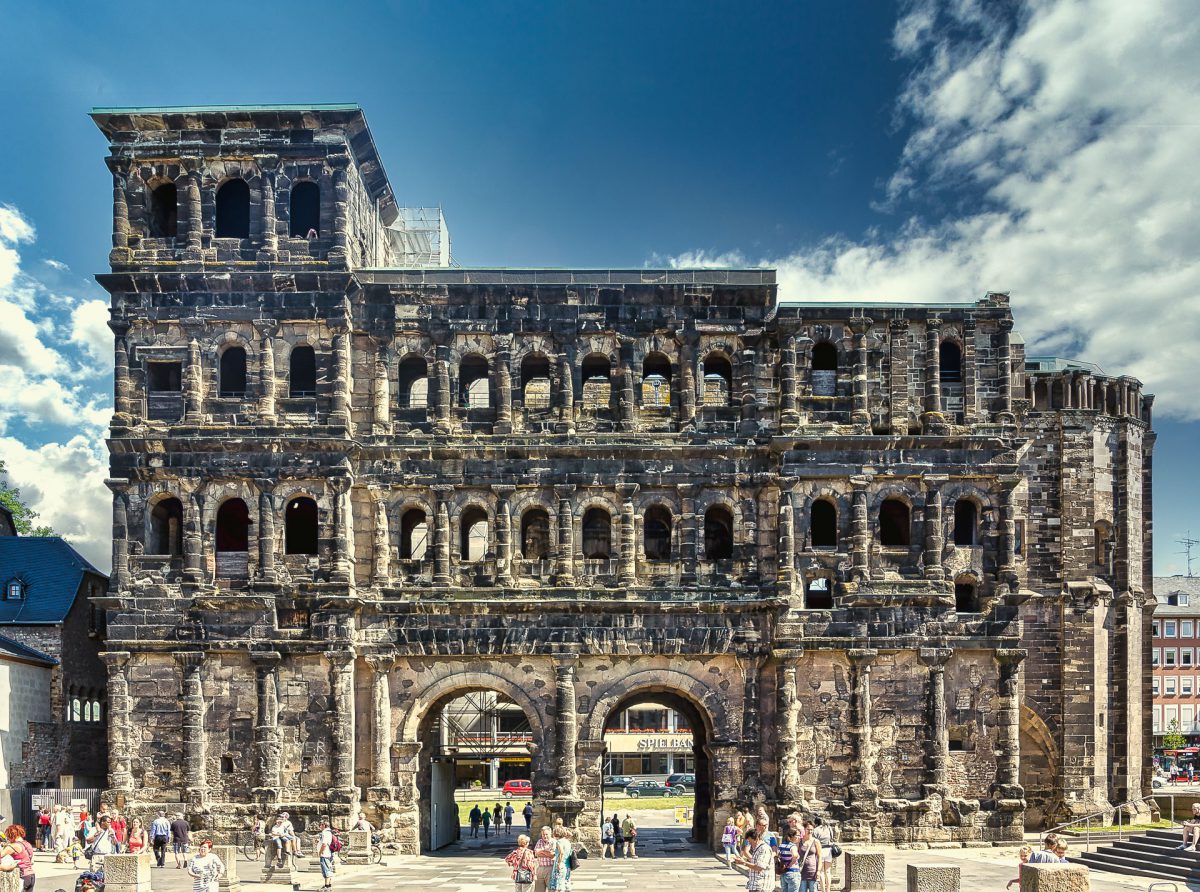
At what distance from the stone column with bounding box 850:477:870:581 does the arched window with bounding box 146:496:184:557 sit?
21.9m

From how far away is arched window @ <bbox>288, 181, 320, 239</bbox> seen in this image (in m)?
36.5

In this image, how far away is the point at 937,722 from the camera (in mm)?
34562

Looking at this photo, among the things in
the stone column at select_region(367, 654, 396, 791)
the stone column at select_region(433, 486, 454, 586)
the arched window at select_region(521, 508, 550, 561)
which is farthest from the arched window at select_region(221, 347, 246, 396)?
the arched window at select_region(521, 508, 550, 561)

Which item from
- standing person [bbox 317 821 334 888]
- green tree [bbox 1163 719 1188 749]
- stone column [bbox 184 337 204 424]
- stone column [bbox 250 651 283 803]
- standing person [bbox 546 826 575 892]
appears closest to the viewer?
standing person [bbox 546 826 575 892]

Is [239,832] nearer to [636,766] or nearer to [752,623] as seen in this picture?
[752,623]

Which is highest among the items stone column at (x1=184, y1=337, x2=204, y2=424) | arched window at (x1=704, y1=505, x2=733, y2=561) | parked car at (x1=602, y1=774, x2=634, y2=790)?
stone column at (x1=184, y1=337, x2=204, y2=424)

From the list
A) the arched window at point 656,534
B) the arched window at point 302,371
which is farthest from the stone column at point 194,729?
the arched window at point 656,534

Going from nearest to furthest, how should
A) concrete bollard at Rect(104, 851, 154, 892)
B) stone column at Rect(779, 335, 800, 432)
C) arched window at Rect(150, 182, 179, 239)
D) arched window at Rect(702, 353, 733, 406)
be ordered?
1. concrete bollard at Rect(104, 851, 154, 892)
2. stone column at Rect(779, 335, 800, 432)
3. arched window at Rect(150, 182, 179, 239)
4. arched window at Rect(702, 353, 733, 406)

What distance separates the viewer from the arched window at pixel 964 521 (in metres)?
36.4

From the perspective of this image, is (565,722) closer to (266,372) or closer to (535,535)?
(535,535)

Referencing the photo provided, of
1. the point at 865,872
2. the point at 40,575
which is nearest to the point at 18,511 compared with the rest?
the point at 40,575

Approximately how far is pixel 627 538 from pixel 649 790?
33.7 m

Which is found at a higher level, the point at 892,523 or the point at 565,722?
the point at 892,523

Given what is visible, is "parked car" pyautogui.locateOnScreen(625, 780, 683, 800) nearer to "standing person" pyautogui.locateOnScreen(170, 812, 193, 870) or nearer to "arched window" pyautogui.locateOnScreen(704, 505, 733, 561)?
"arched window" pyautogui.locateOnScreen(704, 505, 733, 561)
